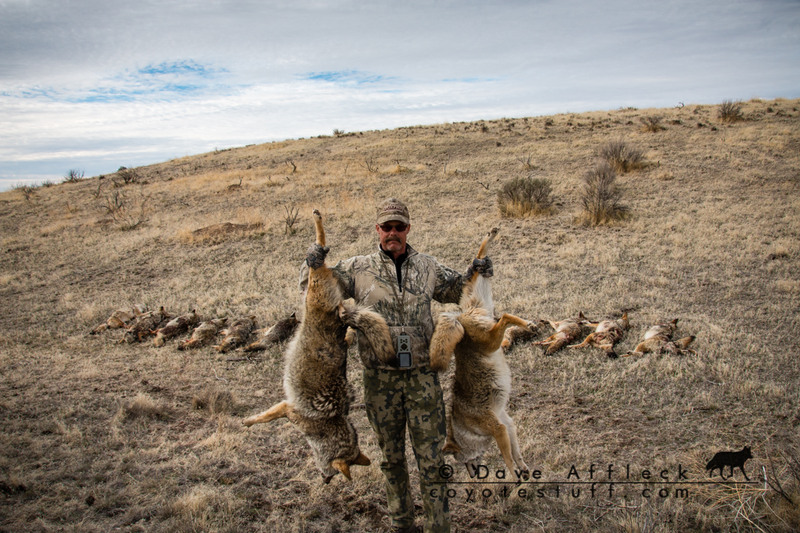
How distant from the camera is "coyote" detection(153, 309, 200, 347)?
7.77m

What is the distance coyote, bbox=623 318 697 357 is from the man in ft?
13.3

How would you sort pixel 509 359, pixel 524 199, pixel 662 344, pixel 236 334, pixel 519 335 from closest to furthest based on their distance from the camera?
pixel 662 344
pixel 509 359
pixel 519 335
pixel 236 334
pixel 524 199

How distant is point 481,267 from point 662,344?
425 cm

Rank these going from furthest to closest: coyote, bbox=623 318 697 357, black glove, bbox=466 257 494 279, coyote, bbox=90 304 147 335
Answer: coyote, bbox=90 304 147 335, coyote, bbox=623 318 697 357, black glove, bbox=466 257 494 279

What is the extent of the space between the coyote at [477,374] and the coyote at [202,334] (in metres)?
5.41

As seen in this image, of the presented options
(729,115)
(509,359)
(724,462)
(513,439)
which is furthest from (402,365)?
(729,115)

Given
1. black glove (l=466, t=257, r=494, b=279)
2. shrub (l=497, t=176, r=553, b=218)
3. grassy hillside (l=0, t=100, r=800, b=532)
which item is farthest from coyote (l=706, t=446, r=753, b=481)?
shrub (l=497, t=176, r=553, b=218)

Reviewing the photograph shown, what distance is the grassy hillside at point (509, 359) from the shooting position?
12.3ft

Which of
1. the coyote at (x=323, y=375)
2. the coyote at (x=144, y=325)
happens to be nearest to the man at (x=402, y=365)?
the coyote at (x=323, y=375)

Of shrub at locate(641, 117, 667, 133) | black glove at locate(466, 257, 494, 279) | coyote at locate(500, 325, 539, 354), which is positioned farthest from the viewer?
shrub at locate(641, 117, 667, 133)

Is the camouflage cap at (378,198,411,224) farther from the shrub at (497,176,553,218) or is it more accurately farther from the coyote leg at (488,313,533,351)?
the shrub at (497,176,553,218)

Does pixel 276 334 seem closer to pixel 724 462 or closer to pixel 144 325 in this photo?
pixel 144 325

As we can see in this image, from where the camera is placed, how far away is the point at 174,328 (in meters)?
7.96

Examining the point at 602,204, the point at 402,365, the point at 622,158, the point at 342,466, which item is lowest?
the point at 342,466
